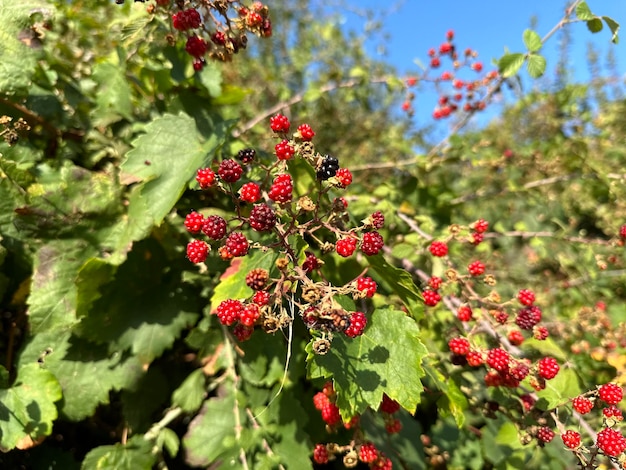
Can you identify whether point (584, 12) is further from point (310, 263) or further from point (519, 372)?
point (310, 263)

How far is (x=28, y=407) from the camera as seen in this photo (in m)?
1.80

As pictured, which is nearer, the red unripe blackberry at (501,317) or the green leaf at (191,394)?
the red unripe blackberry at (501,317)

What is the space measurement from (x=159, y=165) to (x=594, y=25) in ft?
7.78

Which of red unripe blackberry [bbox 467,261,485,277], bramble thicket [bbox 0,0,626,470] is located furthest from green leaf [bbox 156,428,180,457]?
red unripe blackberry [bbox 467,261,485,277]

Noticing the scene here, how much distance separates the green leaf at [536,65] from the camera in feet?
7.52

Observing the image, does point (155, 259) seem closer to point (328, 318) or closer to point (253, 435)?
point (253, 435)

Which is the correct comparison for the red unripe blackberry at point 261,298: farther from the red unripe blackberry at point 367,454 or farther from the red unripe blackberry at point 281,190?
the red unripe blackberry at point 367,454

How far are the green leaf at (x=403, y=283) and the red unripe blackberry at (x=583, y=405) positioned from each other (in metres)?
0.64

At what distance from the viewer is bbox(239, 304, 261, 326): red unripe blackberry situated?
4.17 feet

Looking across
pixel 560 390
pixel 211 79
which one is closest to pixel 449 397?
pixel 560 390

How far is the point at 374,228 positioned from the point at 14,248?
163cm

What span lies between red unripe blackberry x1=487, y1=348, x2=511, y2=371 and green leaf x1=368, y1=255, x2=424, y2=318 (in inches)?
12.0

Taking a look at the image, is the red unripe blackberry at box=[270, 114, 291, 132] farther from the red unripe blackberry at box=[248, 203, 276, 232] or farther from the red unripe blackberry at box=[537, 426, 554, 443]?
the red unripe blackberry at box=[537, 426, 554, 443]

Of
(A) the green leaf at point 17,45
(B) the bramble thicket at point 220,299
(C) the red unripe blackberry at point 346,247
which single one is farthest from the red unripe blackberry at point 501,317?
(A) the green leaf at point 17,45
